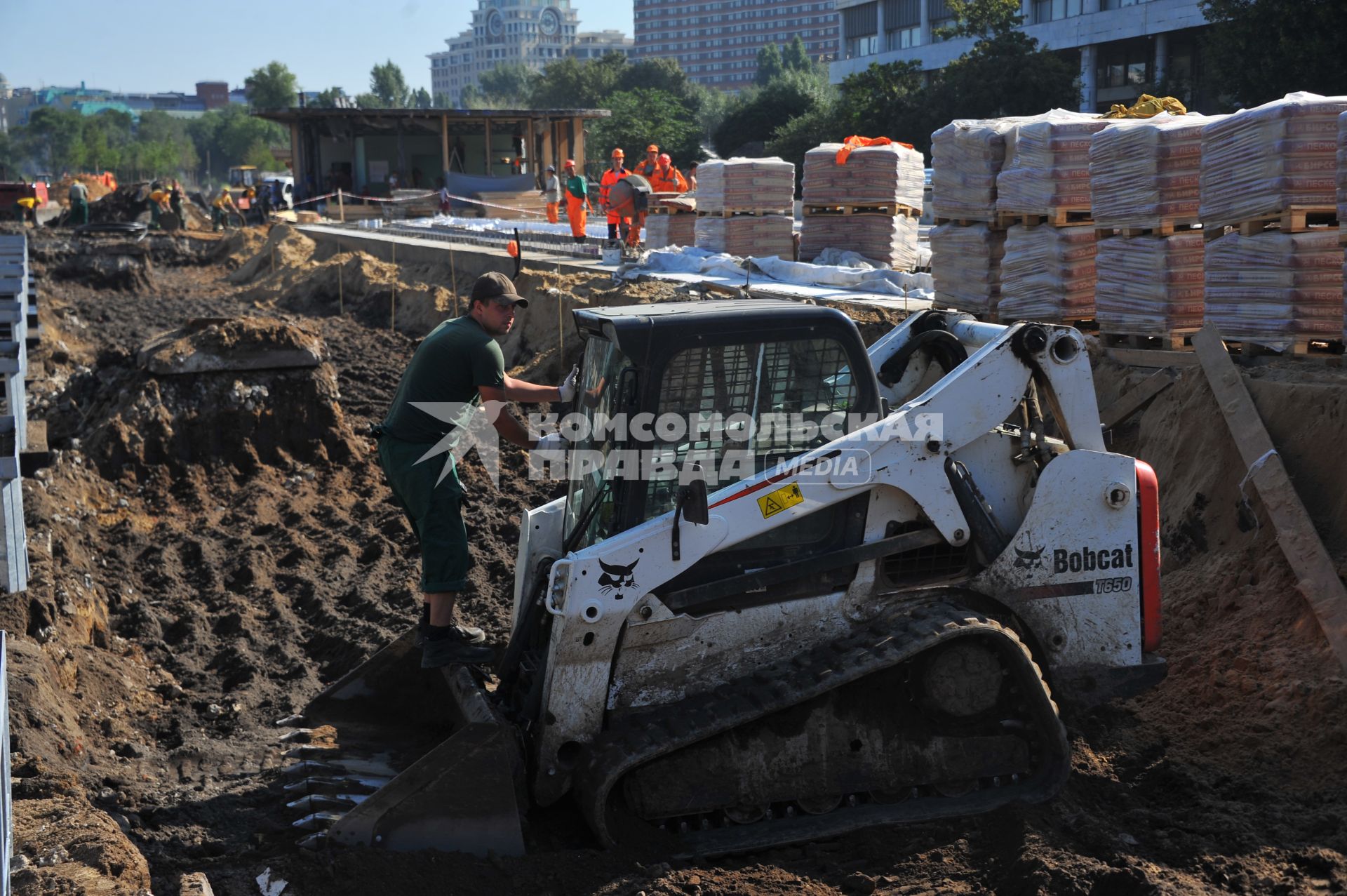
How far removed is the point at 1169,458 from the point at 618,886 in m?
4.88

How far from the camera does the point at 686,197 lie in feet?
70.3

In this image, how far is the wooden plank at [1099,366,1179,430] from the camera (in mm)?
8352

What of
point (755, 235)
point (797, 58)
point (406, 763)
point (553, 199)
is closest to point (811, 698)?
point (406, 763)

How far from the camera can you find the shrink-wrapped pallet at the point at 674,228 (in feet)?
67.6

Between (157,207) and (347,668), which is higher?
(157,207)

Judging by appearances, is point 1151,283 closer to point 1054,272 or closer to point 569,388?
point 1054,272

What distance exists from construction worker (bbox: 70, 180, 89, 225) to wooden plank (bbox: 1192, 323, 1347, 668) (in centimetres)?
4140

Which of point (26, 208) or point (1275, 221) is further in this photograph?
point (26, 208)

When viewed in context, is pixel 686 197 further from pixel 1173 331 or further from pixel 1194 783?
pixel 1194 783

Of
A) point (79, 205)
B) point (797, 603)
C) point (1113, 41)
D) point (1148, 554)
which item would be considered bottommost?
point (797, 603)

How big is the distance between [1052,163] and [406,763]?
6.98 metres

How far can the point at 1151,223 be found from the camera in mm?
8758

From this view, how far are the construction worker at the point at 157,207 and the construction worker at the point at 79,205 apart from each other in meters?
2.03

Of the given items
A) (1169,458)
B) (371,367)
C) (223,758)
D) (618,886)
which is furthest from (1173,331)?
(371,367)
